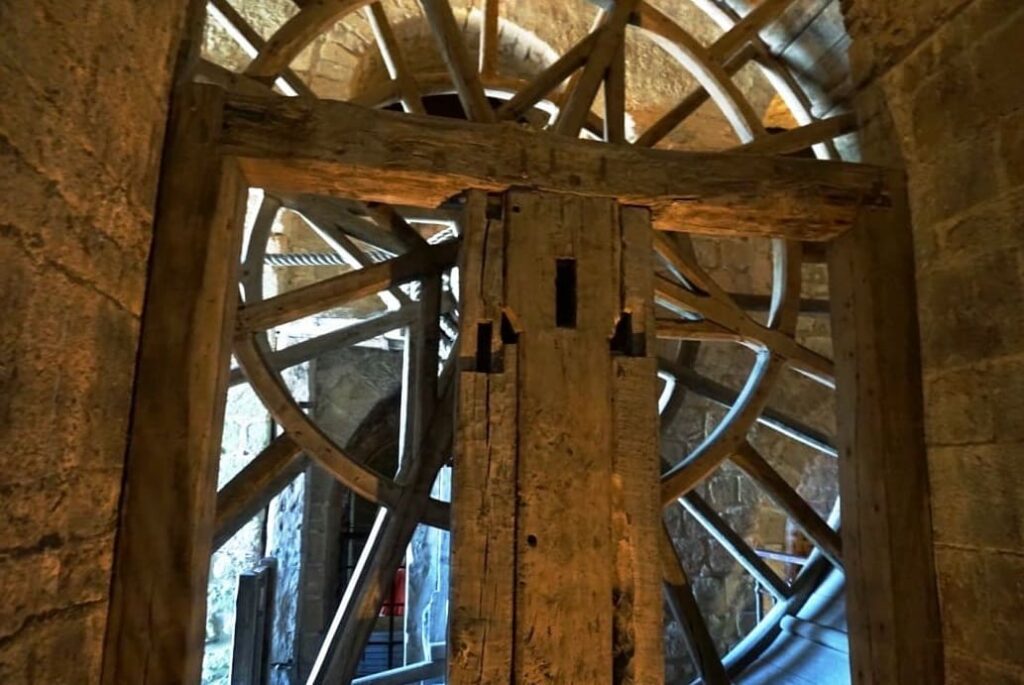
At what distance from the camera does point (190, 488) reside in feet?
4.84

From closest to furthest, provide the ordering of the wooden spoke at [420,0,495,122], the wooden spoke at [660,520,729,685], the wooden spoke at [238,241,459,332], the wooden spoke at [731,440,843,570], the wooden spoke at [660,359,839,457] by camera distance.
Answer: the wooden spoke at [238,241,459,332]
the wooden spoke at [420,0,495,122]
the wooden spoke at [660,520,729,685]
the wooden spoke at [731,440,843,570]
the wooden spoke at [660,359,839,457]

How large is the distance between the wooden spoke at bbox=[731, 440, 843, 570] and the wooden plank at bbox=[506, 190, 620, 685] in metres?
1.22

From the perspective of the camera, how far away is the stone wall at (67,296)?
1.04 m

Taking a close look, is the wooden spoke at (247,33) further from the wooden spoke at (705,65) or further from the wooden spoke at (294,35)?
the wooden spoke at (705,65)

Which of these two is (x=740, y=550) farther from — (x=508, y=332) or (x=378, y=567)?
(x=508, y=332)

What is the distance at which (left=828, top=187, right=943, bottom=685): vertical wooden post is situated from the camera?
5.65 ft

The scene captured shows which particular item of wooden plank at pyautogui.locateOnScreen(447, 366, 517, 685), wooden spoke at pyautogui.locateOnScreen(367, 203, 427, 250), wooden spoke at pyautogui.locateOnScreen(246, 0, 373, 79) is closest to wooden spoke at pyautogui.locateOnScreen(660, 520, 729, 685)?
wooden plank at pyautogui.locateOnScreen(447, 366, 517, 685)

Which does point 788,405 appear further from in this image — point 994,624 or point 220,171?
point 220,171

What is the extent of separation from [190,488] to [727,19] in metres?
2.60

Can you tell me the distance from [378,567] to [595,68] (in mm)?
1716

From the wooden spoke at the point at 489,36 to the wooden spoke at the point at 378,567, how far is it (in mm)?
1298

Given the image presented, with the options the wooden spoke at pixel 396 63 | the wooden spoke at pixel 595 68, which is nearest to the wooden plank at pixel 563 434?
the wooden spoke at pixel 595 68

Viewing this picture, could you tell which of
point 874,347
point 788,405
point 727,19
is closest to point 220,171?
point 874,347

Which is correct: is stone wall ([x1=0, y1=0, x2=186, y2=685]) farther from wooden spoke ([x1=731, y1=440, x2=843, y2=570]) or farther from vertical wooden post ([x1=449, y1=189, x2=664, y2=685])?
wooden spoke ([x1=731, y1=440, x2=843, y2=570])
